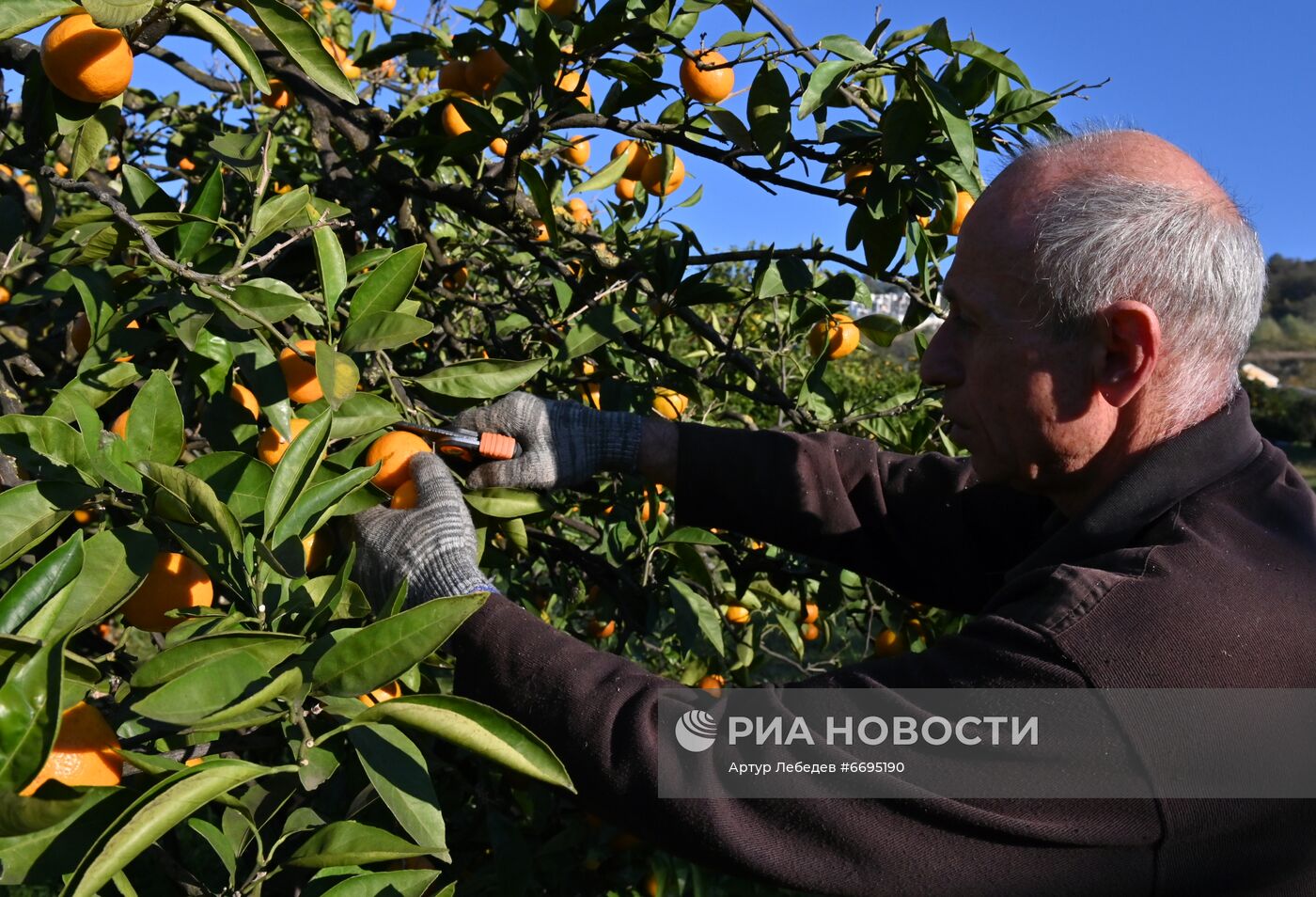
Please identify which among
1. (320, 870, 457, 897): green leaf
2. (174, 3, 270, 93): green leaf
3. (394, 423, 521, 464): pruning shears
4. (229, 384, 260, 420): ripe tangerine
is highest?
(174, 3, 270, 93): green leaf

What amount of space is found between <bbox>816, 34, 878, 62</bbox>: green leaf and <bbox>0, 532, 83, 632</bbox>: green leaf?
1.03 metres

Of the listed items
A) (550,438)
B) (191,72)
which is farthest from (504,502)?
(191,72)

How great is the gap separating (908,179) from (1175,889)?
3.08ft

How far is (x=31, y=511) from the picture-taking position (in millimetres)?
960

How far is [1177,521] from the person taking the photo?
3.71 ft

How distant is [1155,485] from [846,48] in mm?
655

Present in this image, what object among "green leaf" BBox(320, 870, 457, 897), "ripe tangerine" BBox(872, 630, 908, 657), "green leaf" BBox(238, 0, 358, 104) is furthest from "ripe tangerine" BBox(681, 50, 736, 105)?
"green leaf" BBox(320, 870, 457, 897)

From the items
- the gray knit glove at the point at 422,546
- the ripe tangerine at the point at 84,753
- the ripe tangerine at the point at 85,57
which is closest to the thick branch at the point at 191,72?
the ripe tangerine at the point at 85,57

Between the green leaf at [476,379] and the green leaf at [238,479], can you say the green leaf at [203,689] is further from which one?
the green leaf at [476,379]

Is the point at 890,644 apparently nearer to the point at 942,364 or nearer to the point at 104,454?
the point at 942,364

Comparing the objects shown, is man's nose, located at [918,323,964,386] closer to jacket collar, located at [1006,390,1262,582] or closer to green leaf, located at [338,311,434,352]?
jacket collar, located at [1006,390,1262,582]

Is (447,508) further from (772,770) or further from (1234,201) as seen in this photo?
(1234,201)

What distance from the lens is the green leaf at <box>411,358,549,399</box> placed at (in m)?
1.36

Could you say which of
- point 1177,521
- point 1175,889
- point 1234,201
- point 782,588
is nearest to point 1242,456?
point 1177,521
